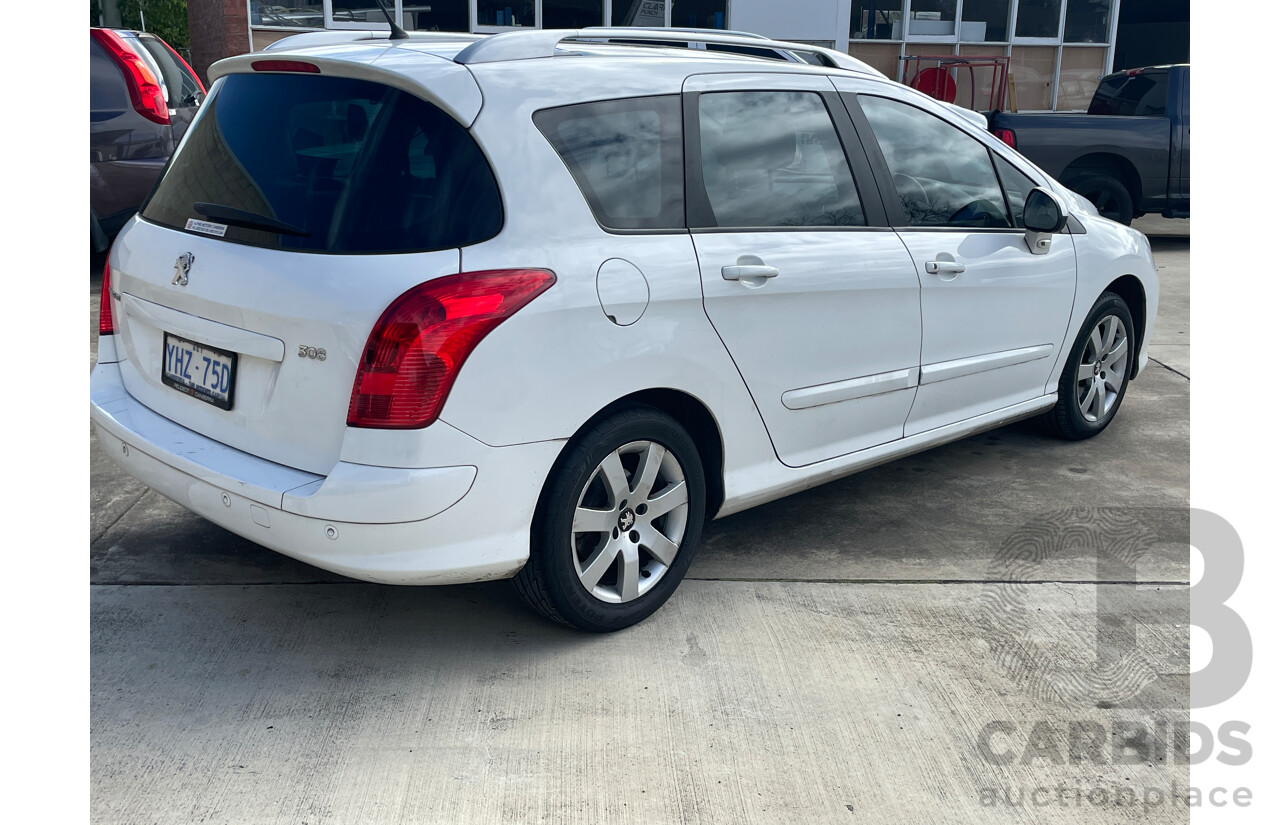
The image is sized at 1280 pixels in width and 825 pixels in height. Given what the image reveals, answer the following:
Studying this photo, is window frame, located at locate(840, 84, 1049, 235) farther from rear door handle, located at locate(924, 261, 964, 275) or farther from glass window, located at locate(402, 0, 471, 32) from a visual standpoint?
glass window, located at locate(402, 0, 471, 32)

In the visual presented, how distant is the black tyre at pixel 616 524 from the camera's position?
10.1 ft

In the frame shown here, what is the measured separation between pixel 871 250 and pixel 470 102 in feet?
5.08

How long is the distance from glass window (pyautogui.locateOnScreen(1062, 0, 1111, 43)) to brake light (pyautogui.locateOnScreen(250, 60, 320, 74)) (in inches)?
733

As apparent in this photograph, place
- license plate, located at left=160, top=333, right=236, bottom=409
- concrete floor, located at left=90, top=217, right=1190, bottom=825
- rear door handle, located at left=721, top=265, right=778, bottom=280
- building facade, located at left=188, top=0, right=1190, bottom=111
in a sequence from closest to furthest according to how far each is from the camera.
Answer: concrete floor, located at left=90, top=217, right=1190, bottom=825 < license plate, located at left=160, top=333, right=236, bottom=409 < rear door handle, located at left=721, top=265, right=778, bottom=280 < building facade, located at left=188, top=0, right=1190, bottom=111

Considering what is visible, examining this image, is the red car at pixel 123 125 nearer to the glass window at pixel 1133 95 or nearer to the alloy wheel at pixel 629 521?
the alloy wheel at pixel 629 521

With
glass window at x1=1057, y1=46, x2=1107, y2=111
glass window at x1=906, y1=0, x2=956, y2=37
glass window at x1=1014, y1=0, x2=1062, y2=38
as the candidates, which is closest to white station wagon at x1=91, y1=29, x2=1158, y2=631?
glass window at x1=906, y1=0, x2=956, y2=37

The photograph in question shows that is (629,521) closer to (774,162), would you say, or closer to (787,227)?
(787,227)

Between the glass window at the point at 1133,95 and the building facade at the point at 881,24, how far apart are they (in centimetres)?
608

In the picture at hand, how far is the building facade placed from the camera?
1566 centimetres

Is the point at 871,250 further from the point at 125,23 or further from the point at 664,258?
the point at 125,23

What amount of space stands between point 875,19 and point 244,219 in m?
16.9

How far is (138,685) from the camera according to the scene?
306cm

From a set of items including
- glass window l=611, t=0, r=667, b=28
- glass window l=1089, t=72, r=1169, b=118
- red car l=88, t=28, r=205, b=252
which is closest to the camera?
red car l=88, t=28, r=205, b=252

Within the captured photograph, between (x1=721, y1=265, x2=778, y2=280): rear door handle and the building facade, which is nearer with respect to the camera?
(x1=721, y1=265, x2=778, y2=280): rear door handle
